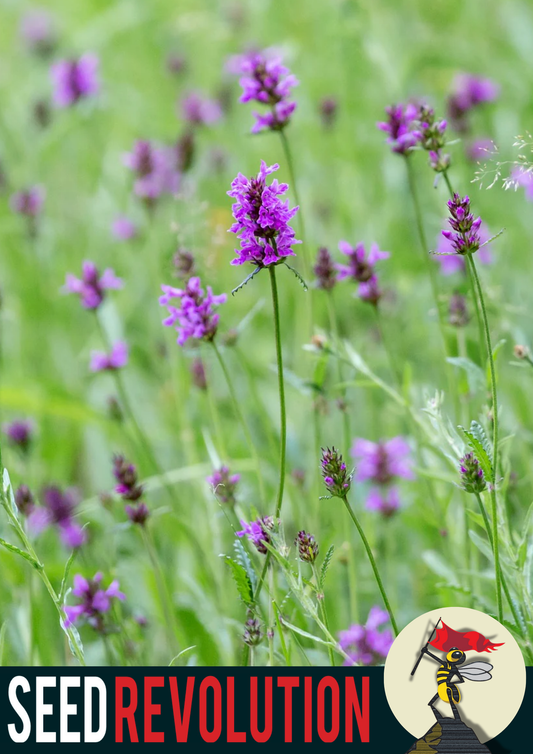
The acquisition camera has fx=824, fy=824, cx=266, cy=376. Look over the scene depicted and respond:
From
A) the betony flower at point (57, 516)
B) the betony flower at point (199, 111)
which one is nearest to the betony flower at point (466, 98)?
the betony flower at point (199, 111)

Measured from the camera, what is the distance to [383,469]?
6.68 feet

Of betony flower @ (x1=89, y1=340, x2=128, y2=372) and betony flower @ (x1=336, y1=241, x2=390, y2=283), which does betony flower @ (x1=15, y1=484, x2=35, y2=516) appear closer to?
betony flower @ (x1=89, y1=340, x2=128, y2=372)

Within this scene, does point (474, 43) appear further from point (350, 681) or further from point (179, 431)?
point (350, 681)

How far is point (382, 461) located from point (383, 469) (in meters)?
0.02

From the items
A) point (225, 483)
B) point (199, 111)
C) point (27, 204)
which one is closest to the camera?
point (225, 483)

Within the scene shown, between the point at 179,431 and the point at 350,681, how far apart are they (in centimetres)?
144

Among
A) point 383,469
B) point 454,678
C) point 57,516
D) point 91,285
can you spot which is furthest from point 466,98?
point 454,678

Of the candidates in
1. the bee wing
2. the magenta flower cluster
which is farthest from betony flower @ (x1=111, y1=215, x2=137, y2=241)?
the bee wing

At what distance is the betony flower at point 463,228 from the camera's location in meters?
1.12

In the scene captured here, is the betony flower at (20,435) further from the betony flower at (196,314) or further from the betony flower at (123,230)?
the betony flower at (123,230)

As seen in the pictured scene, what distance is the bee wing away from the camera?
3.93 ft

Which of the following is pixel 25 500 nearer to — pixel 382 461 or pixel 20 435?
pixel 20 435

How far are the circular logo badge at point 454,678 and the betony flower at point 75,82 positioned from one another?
2.78 meters

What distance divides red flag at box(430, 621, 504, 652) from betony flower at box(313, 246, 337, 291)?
781 mm
